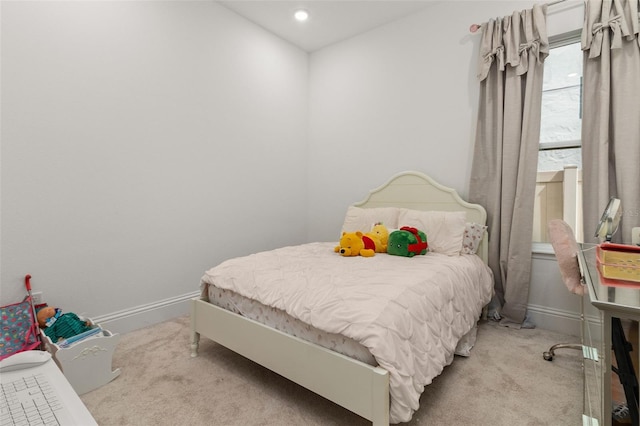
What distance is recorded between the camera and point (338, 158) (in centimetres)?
371

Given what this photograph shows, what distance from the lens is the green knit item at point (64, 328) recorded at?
1832 mm

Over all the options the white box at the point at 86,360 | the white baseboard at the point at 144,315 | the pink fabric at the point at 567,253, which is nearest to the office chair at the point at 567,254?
the pink fabric at the point at 567,253

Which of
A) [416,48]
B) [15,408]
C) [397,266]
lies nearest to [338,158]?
[416,48]

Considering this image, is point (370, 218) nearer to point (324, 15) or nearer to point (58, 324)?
point (324, 15)

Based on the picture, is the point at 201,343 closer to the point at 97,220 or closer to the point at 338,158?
the point at 97,220

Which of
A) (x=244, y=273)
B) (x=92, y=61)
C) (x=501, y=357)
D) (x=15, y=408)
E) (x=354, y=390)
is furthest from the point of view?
(x=92, y=61)

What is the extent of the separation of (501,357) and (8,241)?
10.2ft

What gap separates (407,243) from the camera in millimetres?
2334

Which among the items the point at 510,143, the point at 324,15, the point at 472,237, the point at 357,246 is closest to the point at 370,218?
the point at 357,246

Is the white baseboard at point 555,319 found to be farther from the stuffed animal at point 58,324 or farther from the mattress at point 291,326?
the stuffed animal at point 58,324

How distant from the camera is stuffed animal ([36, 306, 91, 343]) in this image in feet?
6.04

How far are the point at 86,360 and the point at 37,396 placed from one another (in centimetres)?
109

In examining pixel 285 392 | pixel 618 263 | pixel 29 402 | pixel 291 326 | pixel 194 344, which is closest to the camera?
pixel 29 402

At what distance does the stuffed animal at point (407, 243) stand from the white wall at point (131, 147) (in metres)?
1.57
